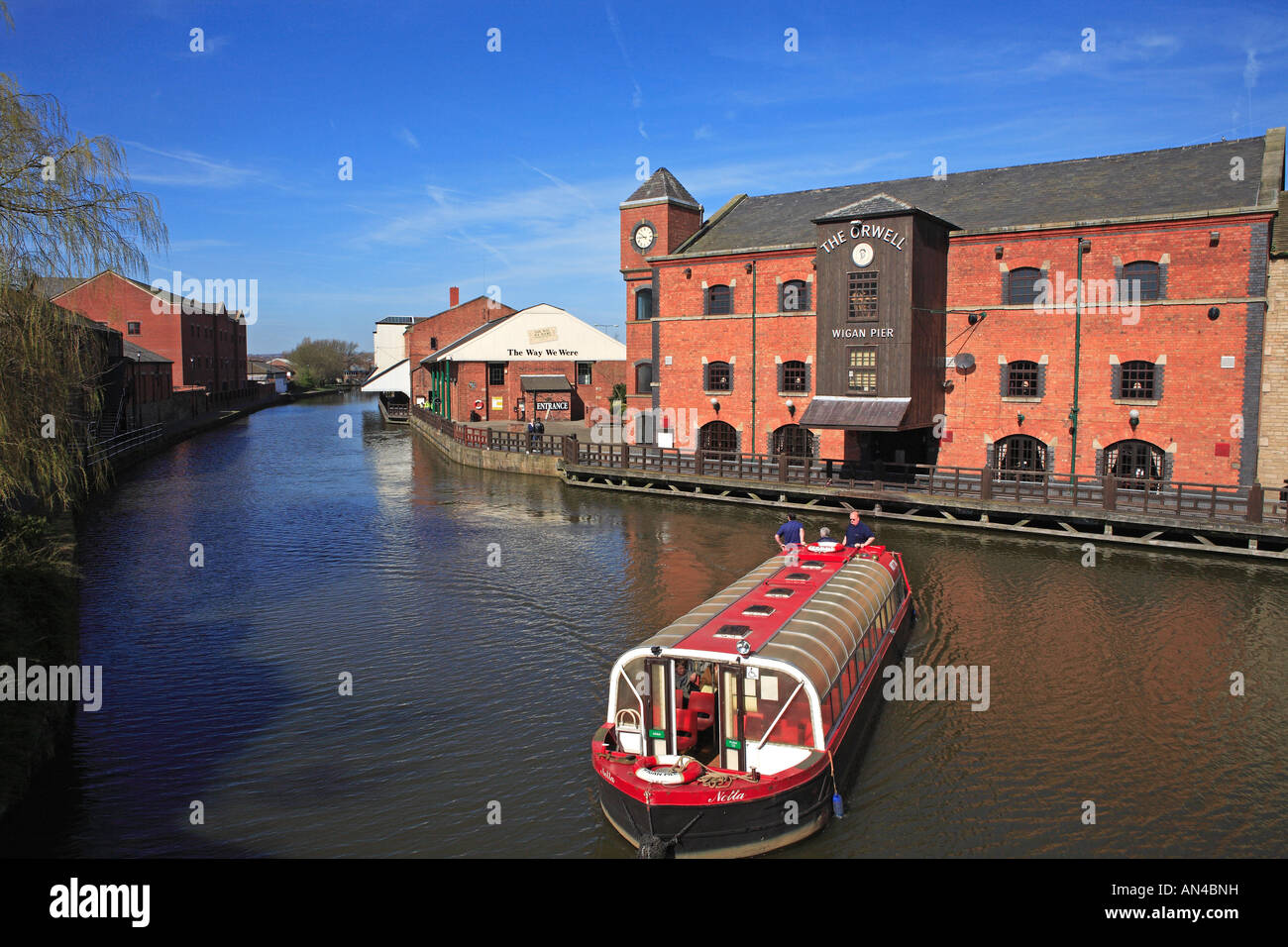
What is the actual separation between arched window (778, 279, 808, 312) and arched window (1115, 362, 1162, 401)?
10559 mm

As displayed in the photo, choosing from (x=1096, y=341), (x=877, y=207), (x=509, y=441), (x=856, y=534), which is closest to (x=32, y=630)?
(x=856, y=534)

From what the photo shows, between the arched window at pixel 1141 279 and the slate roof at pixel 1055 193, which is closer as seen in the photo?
the arched window at pixel 1141 279

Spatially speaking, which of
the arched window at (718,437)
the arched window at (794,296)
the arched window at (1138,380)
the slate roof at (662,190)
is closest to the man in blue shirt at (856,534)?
the arched window at (1138,380)

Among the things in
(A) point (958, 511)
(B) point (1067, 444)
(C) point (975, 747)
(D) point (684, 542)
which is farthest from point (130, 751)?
(B) point (1067, 444)

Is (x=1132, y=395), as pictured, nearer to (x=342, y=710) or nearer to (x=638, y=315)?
(x=638, y=315)

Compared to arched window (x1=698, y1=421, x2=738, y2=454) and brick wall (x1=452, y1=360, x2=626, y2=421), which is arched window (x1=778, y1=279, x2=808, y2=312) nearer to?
arched window (x1=698, y1=421, x2=738, y2=454)

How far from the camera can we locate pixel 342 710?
13133mm

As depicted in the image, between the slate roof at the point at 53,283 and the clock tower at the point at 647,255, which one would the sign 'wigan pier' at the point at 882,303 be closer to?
the clock tower at the point at 647,255

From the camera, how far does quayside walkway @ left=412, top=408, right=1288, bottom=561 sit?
21.9 metres

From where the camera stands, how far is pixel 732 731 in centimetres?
977

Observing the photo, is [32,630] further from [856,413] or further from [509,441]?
[509,441]

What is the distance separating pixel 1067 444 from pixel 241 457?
38018mm

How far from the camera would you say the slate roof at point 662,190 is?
122 feet

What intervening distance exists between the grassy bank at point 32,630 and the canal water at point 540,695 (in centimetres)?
49
